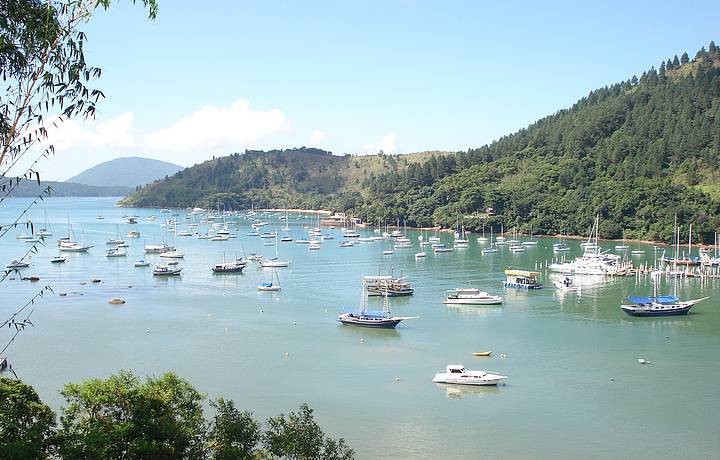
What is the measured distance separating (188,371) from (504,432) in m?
12.1

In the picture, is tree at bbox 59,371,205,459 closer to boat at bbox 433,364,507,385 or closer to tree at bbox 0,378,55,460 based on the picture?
tree at bbox 0,378,55,460

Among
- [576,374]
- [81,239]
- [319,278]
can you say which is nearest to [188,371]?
[576,374]

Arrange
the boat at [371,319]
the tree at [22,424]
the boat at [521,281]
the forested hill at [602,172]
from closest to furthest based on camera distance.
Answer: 1. the tree at [22,424]
2. the boat at [371,319]
3. the boat at [521,281]
4. the forested hill at [602,172]

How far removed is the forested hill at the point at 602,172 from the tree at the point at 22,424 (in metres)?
64.7

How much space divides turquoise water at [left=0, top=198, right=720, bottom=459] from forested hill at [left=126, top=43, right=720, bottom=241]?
28.2 metres

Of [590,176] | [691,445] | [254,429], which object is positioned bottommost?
[691,445]

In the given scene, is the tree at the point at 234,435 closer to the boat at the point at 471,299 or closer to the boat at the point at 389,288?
the boat at the point at 471,299

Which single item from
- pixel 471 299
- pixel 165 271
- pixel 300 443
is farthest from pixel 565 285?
pixel 300 443

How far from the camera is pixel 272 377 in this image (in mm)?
25453

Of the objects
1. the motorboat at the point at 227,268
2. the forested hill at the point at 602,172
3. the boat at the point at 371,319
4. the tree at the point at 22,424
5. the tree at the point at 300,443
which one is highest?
the forested hill at the point at 602,172

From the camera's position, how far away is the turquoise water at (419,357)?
2036 cm

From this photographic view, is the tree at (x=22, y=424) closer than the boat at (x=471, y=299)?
Yes

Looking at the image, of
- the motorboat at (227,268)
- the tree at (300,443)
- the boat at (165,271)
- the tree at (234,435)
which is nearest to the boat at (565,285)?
the motorboat at (227,268)

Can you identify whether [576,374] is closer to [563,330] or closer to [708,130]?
[563,330]
